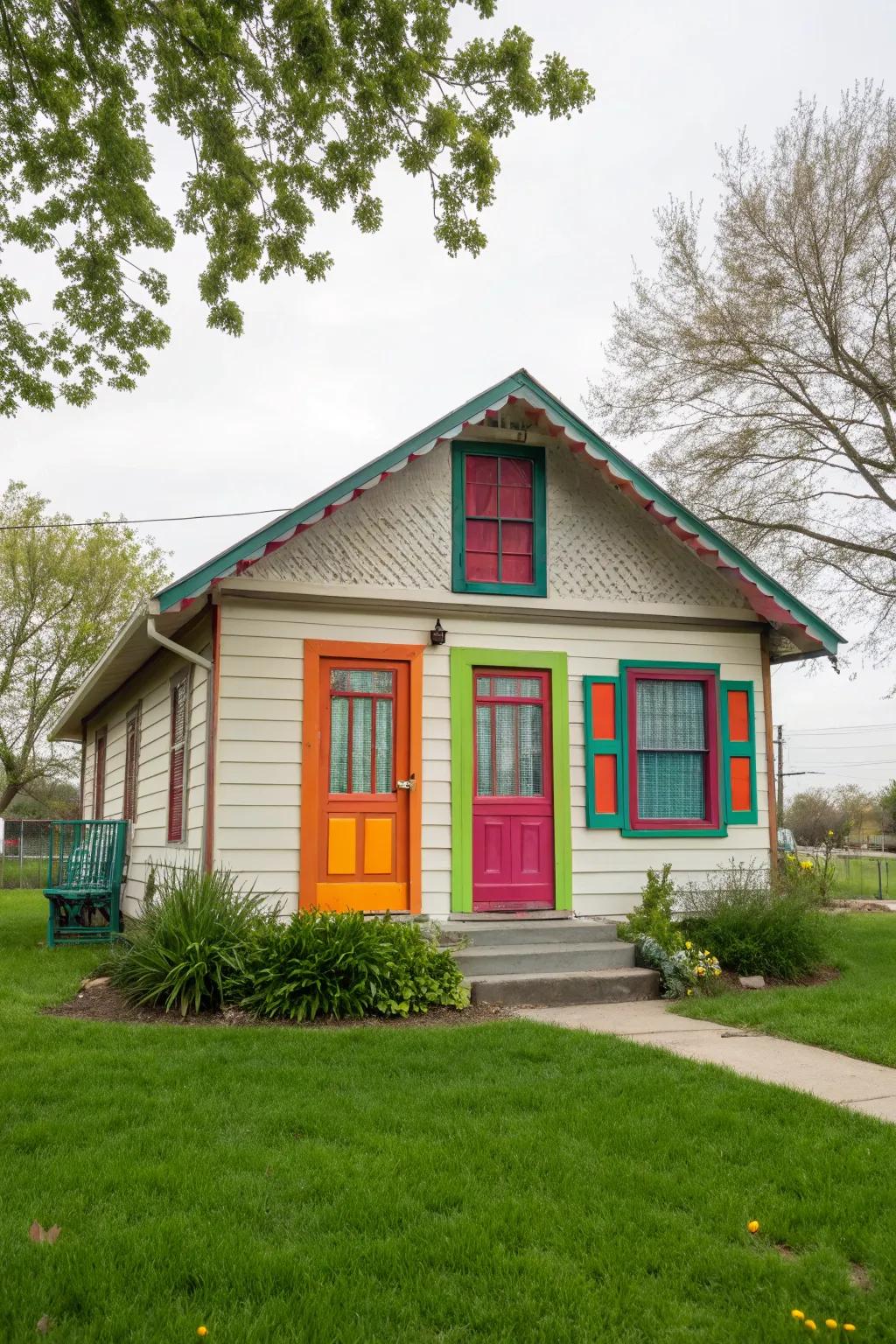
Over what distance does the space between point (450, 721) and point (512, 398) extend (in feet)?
9.92

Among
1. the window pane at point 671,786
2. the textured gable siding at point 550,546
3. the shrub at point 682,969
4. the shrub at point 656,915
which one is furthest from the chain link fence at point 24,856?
the shrub at point 682,969

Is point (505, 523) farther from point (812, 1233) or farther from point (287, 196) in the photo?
point (812, 1233)

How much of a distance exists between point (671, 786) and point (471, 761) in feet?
6.93

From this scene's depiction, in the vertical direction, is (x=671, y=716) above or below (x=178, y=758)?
above

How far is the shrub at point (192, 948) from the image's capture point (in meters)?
7.79

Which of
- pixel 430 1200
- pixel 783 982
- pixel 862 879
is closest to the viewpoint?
pixel 430 1200

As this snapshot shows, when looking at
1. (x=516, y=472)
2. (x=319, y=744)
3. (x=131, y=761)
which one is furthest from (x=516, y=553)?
(x=131, y=761)

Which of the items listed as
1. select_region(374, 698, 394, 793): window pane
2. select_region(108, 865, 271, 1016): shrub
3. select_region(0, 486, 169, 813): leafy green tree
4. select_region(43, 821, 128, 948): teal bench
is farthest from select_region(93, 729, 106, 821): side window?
select_region(0, 486, 169, 813): leafy green tree

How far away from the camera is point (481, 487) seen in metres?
10.3

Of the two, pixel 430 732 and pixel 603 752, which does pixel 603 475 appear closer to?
pixel 603 752

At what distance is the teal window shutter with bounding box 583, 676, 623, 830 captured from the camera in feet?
33.4

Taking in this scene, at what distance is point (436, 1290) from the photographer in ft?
11.2

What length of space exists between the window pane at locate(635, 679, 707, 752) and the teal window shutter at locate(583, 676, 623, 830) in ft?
1.10

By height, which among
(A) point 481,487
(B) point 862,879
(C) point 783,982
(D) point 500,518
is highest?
(A) point 481,487
